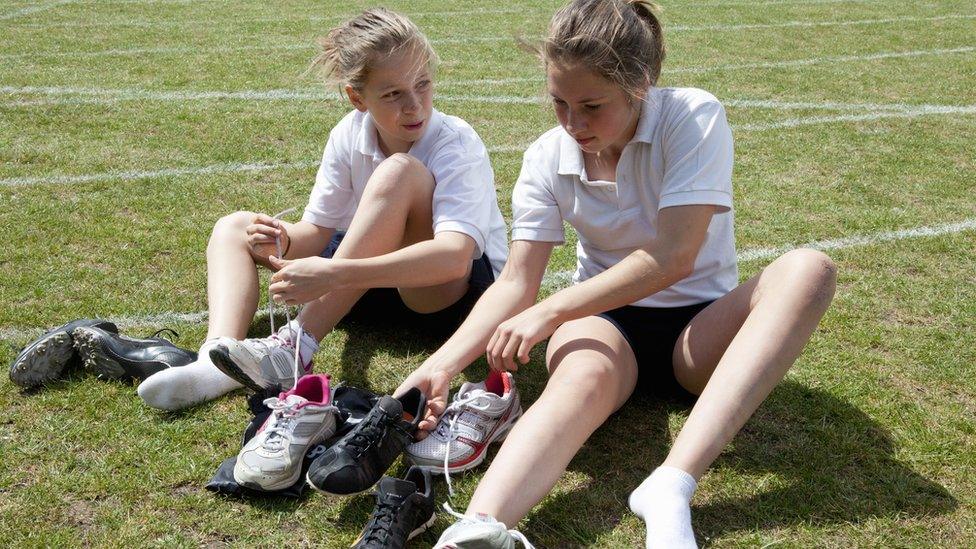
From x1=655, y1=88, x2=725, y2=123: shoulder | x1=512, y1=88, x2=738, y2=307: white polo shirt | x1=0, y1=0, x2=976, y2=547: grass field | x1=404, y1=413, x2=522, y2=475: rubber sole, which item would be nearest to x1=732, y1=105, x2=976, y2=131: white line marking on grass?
x1=0, y1=0, x2=976, y2=547: grass field

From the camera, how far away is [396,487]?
2535 mm

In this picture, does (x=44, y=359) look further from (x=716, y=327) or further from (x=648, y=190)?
Result: (x=716, y=327)

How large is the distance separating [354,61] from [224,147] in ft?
9.90

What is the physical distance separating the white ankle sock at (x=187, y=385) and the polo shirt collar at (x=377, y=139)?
3.06 ft

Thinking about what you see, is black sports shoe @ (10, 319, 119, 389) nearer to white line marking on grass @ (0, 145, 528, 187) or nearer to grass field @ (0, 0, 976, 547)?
grass field @ (0, 0, 976, 547)

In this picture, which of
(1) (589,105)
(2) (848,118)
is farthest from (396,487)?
(2) (848,118)

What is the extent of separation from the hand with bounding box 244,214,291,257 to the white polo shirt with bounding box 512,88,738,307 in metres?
0.95

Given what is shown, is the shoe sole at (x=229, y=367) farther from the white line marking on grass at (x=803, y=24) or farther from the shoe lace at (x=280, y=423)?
the white line marking on grass at (x=803, y=24)

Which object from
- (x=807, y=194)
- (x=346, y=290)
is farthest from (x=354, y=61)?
(x=807, y=194)

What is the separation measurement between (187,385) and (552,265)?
1.93 meters

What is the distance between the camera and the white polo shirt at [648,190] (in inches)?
112

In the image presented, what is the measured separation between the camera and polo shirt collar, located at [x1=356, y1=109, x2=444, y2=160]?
12.0ft

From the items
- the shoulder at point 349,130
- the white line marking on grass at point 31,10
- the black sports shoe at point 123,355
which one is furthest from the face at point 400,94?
the white line marking on grass at point 31,10

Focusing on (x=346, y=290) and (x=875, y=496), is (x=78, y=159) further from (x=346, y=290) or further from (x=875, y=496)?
(x=875, y=496)
